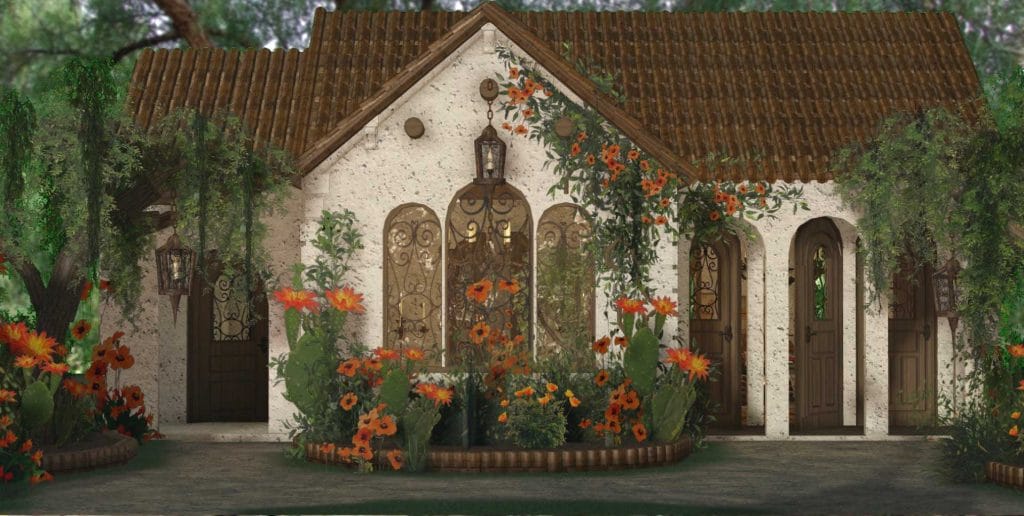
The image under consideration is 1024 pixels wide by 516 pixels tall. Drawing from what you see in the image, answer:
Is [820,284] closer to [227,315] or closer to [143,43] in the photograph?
[227,315]

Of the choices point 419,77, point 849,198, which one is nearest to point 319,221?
point 419,77

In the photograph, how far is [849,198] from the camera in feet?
57.7

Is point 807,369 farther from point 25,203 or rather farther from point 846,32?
point 25,203

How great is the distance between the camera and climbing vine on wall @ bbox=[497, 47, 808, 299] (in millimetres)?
16516

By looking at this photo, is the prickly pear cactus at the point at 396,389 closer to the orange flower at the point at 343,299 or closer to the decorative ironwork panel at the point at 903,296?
the orange flower at the point at 343,299

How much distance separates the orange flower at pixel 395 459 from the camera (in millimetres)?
14812

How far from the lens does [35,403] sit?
1464 centimetres

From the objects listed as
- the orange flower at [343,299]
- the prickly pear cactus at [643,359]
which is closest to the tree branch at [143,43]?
the orange flower at [343,299]

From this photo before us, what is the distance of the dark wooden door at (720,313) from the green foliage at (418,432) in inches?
191

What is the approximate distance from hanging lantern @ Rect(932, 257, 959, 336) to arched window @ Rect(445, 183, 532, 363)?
178 inches

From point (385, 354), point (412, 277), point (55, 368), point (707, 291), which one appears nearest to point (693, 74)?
point (707, 291)

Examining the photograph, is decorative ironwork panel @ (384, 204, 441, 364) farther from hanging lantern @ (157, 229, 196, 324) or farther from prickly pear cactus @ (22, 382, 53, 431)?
prickly pear cactus @ (22, 382, 53, 431)

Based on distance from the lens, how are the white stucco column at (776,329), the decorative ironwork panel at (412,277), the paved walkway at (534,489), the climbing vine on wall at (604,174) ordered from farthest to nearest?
the white stucco column at (776,329) < the decorative ironwork panel at (412,277) < the climbing vine on wall at (604,174) < the paved walkway at (534,489)

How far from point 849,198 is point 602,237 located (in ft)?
10.1
